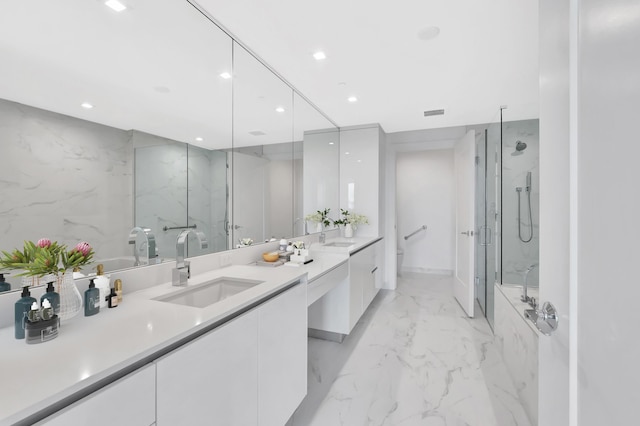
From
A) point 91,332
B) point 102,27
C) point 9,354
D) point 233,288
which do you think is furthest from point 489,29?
point 9,354

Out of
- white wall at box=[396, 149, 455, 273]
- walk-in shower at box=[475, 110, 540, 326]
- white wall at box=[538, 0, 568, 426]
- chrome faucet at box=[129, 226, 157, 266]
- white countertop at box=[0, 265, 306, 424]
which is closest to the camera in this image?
white countertop at box=[0, 265, 306, 424]

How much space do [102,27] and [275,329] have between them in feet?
5.18

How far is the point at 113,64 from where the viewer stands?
4.00 ft

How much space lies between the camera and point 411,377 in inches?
82.3

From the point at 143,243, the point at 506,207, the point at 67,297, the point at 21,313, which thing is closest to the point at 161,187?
the point at 143,243

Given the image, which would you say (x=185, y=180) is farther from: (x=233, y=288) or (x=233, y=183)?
(x=233, y=288)

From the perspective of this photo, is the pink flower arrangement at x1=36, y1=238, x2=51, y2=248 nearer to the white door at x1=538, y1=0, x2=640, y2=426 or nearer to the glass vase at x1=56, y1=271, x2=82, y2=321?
the glass vase at x1=56, y1=271, x2=82, y2=321

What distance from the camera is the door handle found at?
0.74 m

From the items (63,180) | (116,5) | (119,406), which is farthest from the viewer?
(116,5)

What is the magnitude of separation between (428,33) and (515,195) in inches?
63.3

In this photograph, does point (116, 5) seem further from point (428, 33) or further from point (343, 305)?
point (343, 305)

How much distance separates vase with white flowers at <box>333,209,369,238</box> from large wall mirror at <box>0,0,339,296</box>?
1647mm

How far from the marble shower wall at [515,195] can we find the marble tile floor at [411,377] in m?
0.80

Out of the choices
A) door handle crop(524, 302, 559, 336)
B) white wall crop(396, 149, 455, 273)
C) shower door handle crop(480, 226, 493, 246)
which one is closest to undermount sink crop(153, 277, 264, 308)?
door handle crop(524, 302, 559, 336)
